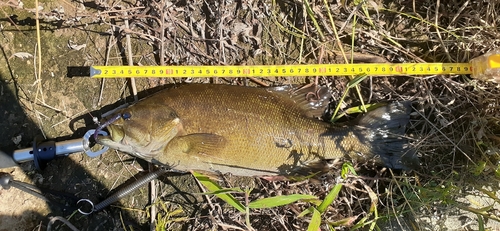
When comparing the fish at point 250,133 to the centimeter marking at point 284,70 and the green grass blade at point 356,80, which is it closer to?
the centimeter marking at point 284,70

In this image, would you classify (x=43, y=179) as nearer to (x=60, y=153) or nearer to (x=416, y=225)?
(x=60, y=153)

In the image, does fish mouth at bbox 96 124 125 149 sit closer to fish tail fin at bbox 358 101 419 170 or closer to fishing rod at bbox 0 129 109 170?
fishing rod at bbox 0 129 109 170

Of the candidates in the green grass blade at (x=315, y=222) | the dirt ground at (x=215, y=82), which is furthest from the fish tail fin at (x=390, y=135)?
the green grass blade at (x=315, y=222)

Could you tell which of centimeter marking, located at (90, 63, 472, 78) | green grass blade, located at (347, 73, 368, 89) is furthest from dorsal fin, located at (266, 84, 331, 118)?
green grass blade, located at (347, 73, 368, 89)

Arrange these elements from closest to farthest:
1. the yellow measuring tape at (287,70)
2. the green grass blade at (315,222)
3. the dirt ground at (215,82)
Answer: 1. the green grass blade at (315,222)
2. the yellow measuring tape at (287,70)
3. the dirt ground at (215,82)

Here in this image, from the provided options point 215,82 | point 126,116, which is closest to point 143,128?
point 126,116

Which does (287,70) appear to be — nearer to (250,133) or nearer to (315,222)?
(250,133)

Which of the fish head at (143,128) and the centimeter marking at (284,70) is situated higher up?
the centimeter marking at (284,70)

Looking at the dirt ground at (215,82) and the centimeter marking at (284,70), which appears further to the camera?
the dirt ground at (215,82)
